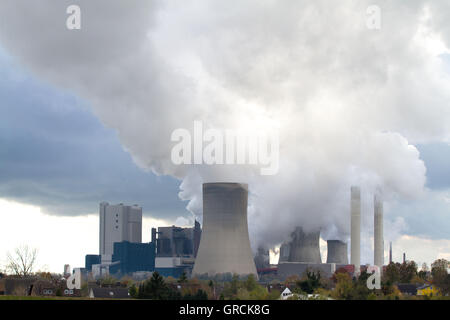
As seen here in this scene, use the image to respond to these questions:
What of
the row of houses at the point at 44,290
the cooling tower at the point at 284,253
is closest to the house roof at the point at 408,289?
the row of houses at the point at 44,290

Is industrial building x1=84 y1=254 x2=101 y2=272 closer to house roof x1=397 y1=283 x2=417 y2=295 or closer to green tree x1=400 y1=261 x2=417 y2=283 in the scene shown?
green tree x1=400 y1=261 x2=417 y2=283

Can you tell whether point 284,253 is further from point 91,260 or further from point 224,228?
point 91,260

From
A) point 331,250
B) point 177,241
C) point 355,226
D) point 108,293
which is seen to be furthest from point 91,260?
point 108,293

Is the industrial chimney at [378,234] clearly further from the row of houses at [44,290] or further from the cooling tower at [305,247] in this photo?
the row of houses at [44,290]

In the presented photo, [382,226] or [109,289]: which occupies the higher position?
[382,226]
